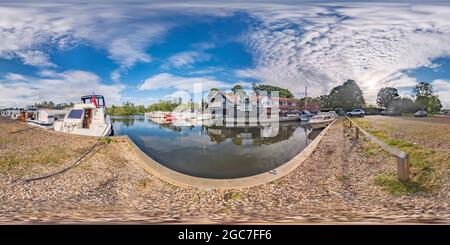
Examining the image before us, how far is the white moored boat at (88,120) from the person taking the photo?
123 centimetres

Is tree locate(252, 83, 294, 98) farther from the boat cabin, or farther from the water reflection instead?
the boat cabin

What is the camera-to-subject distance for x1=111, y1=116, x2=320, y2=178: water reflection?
126cm

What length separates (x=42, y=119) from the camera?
132 cm

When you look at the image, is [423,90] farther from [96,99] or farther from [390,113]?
[96,99]

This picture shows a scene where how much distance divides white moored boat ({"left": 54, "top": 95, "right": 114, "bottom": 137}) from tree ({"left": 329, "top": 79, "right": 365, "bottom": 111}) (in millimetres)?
961

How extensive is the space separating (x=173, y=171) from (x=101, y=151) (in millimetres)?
374

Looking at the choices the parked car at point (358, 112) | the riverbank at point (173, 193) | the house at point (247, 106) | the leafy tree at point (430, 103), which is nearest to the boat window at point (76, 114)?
the riverbank at point (173, 193)

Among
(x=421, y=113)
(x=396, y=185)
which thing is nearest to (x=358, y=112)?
(x=421, y=113)

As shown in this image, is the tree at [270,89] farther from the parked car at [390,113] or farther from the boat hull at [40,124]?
the boat hull at [40,124]

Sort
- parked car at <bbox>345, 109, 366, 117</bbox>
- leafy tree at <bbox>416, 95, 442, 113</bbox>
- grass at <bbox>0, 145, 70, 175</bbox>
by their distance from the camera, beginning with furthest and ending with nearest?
grass at <bbox>0, 145, 70, 175</bbox> → parked car at <bbox>345, 109, 366, 117</bbox> → leafy tree at <bbox>416, 95, 442, 113</bbox>

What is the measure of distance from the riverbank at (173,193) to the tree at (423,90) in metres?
0.32

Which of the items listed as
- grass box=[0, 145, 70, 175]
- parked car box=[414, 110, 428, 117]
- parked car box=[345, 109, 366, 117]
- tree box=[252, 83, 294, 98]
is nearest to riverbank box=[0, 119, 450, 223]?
grass box=[0, 145, 70, 175]
